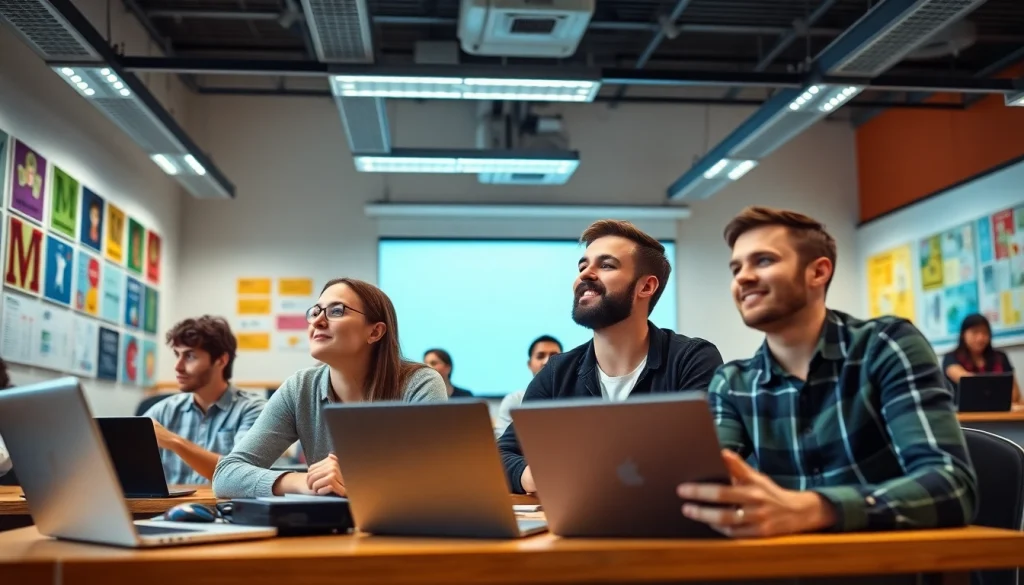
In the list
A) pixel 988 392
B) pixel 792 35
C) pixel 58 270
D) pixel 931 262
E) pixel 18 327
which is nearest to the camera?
pixel 18 327

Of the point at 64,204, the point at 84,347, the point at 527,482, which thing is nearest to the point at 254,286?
the point at 84,347

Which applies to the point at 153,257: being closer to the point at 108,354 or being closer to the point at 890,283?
the point at 108,354

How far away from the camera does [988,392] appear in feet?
17.7

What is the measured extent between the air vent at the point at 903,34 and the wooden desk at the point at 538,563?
3560 mm

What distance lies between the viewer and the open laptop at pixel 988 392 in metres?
5.39

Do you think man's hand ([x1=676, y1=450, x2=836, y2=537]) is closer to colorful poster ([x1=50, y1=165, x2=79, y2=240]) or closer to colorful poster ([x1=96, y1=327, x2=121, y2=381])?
colorful poster ([x1=50, y1=165, x2=79, y2=240])

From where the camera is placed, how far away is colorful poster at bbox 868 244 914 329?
7.84m

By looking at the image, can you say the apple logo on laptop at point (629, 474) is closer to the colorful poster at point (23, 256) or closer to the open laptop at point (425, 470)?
the open laptop at point (425, 470)

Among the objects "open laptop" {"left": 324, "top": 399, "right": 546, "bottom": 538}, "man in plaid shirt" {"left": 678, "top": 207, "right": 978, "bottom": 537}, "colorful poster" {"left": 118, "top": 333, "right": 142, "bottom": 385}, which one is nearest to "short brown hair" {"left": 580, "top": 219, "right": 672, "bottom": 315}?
"man in plaid shirt" {"left": 678, "top": 207, "right": 978, "bottom": 537}

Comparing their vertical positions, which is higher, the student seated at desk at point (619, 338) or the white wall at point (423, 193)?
the white wall at point (423, 193)

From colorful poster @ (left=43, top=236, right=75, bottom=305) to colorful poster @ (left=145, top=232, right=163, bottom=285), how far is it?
4.70 ft

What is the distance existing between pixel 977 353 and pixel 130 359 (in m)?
5.52

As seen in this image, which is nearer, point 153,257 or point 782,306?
point 782,306

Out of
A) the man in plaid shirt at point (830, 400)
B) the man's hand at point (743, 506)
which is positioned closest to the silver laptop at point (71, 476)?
the man's hand at point (743, 506)
